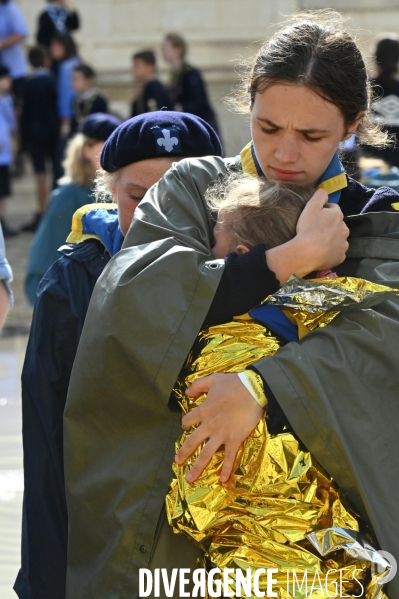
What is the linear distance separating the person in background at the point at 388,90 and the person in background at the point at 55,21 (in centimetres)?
645

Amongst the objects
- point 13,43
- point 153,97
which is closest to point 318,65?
point 153,97

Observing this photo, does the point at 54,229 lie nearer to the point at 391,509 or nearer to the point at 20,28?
the point at 391,509

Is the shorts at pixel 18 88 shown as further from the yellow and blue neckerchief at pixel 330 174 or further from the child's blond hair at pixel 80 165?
the yellow and blue neckerchief at pixel 330 174

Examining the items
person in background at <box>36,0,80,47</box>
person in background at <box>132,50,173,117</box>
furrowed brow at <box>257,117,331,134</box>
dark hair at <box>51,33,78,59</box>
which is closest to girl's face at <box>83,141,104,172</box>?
furrowed brow at <box>257,117,331,134</box>

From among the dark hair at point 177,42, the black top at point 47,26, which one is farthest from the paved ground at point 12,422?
the dark hair at point 177,42

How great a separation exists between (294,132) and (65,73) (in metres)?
10.3

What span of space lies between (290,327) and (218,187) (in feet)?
1.30

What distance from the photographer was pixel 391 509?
7.63ft

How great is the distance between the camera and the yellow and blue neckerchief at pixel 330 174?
2555 mm

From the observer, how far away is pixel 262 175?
8.53 ft

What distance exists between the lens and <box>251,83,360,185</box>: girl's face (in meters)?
2.49

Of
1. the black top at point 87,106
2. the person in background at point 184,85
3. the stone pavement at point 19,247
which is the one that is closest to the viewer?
the stone pavement at point 19,247

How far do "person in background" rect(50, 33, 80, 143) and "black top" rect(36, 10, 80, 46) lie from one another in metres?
0.66

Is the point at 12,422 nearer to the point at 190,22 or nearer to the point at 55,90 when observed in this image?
the point at 55,90
